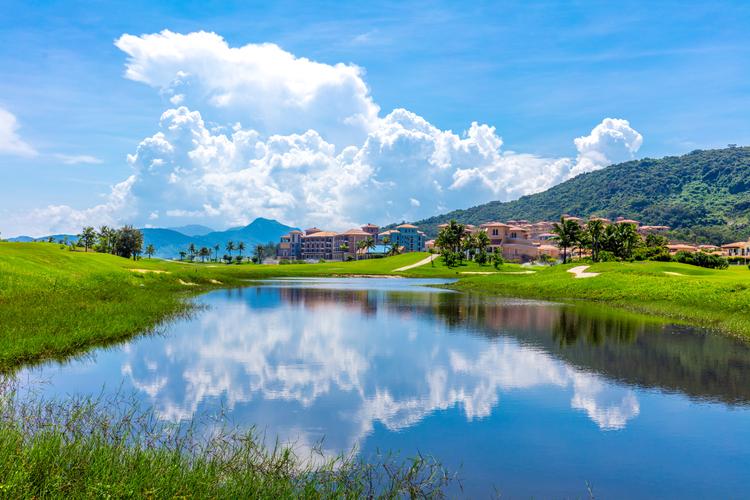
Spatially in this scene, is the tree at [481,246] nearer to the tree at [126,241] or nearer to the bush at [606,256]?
the bush at [606,256]

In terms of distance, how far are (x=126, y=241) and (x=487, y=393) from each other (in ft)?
555

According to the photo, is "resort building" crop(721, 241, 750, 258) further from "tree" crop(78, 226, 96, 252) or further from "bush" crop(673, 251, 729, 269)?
"tree" crop(78, 226, 96, 252)

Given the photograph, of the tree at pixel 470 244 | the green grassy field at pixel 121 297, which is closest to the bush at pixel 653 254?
the green grassy field at pixel 121 297

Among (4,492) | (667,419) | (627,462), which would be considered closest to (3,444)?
(4,492)

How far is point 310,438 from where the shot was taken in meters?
15.7

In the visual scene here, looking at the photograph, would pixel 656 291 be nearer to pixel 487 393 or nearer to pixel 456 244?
pixel 487 393

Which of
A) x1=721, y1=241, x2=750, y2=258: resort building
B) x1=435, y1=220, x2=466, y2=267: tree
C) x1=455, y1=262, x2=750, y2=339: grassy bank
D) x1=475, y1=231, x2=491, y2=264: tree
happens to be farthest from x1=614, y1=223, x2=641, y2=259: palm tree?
x1=721, y1=241, x2=750, y2=258: resort building

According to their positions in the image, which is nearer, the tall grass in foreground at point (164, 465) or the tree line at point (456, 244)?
the tall grass in foreground at point (164, 465)

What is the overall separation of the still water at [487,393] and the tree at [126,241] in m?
146

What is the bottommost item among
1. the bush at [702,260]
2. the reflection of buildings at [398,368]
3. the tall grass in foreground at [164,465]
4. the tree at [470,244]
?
the reflection of buildings at [398,368]

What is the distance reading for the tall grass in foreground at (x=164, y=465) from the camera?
1023cm

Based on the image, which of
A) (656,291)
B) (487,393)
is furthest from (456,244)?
(487,393)

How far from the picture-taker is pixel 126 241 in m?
170

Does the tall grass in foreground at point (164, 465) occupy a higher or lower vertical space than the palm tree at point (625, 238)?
lower
